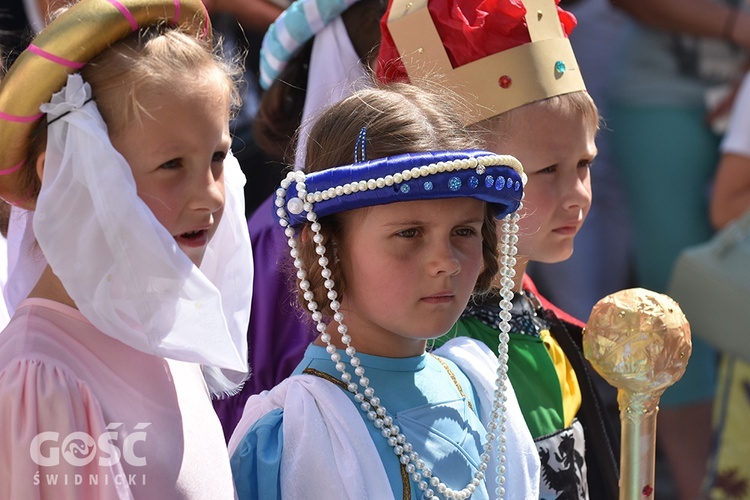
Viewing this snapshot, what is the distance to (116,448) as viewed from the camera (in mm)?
1876

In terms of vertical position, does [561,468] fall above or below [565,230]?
below

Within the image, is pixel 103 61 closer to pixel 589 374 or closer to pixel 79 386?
pixel 79 386

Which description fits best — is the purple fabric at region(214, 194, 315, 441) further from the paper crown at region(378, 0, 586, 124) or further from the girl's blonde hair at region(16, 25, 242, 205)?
the girl's blonde hair at region(16, 25, 242, 205)

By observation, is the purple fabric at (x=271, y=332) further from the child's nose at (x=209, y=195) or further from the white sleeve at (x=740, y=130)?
the white sleeve at (x=740, y=130)

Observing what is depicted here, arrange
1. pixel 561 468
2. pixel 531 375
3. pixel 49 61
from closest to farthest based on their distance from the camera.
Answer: pixel 49 61 → pixel 561 468 → pixel 531 375

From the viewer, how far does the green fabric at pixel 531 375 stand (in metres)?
2.59

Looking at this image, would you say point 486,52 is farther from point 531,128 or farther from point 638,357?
point 638,357

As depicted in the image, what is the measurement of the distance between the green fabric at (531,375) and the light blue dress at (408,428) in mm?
318

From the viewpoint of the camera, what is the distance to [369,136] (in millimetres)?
2135

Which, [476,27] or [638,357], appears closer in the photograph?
[638,357]

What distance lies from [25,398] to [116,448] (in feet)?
0.57

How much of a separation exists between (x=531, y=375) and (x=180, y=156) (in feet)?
3.56

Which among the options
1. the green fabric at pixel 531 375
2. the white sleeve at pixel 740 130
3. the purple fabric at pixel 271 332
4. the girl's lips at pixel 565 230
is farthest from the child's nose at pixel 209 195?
the white sleeve at pixel 740 130

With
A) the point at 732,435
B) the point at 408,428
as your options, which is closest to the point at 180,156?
the point at 408,428
